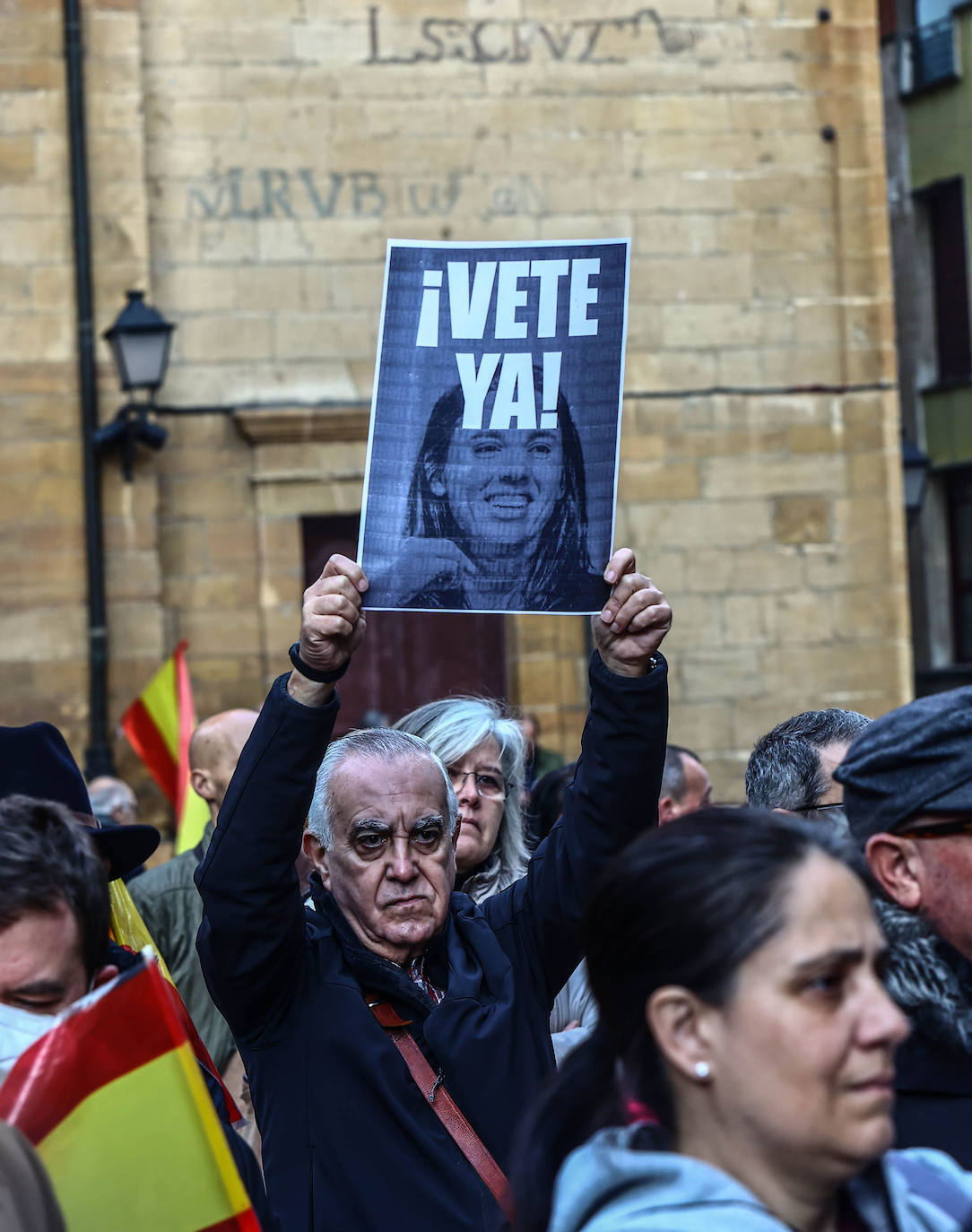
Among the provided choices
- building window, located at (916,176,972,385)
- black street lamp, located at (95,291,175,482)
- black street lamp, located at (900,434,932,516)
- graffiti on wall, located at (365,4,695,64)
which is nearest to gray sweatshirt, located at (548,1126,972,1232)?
black street lamp, located at (95,291,175,482)

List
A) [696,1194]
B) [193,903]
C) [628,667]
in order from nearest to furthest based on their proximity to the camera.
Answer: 1. [696,1194]
2. [628,667]
3. [193,903]

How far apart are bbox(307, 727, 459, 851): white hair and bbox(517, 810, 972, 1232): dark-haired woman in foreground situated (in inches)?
50.0

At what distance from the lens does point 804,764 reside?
11.9ft

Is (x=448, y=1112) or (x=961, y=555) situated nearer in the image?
(x=448, y=1112)

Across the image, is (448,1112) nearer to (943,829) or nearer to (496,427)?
(943,829)

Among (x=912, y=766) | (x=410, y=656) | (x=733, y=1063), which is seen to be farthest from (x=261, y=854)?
(x=410, y=656)

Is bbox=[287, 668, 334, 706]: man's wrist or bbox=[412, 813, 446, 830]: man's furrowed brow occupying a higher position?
bbox=[287, 668, 334, 706]: man's wrist

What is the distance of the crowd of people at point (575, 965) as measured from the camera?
1741mm

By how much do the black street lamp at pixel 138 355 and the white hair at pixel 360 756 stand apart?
7693mm

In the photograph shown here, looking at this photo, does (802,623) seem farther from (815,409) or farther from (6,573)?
(6,573)

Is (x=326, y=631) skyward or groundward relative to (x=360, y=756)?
skyward

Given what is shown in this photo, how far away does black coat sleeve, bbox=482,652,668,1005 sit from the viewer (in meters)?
3.01

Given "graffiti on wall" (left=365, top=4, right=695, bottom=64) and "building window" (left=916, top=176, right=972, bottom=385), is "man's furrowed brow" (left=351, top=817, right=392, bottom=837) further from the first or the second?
"building window" (left=916, top=176, right=972, bottom=385)

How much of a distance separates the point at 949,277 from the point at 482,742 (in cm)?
1609
